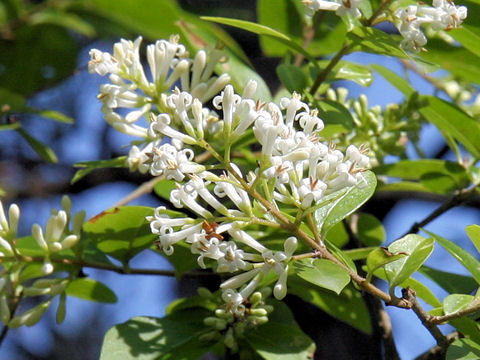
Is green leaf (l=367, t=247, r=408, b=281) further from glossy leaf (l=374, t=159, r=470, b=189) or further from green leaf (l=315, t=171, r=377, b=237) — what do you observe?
glossy leaf (l=374, t=159, r=470, b=189)

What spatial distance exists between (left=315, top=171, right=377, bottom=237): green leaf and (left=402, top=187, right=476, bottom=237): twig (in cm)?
64

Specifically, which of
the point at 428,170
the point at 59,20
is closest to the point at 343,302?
the point at 428,170

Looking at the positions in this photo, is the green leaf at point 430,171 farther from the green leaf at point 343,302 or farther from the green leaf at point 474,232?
the green leaf at point 474,232

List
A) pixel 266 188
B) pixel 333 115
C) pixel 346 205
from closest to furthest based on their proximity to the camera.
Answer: pixel 266 188 < pixel 346 205 < pixel 333 115

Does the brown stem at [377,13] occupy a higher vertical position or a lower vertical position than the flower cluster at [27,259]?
Answer: higher

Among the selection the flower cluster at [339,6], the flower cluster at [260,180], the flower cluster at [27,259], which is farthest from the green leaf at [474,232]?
the flower cluster at [27,259]

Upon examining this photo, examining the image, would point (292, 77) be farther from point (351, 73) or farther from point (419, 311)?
point (419, 311)

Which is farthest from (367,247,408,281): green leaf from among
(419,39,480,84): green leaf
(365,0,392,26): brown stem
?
(419,39,480,84): green leaf

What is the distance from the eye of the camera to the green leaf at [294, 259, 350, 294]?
52.6 inches

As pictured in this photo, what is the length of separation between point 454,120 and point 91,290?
1.14 metres

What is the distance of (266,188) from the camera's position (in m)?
1.32

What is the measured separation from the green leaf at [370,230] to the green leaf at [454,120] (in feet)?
1.14

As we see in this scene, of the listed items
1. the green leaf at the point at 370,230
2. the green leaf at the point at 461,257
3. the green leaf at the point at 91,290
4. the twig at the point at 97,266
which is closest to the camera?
the green leaf at the point at 461,257

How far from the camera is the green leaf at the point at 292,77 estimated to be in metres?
1.84
